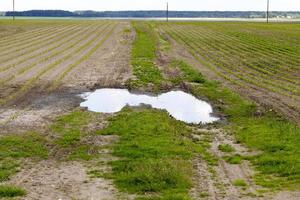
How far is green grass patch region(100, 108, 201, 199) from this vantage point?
40.0ft

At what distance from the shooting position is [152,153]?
48.3 ft

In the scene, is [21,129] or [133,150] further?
[21,129]

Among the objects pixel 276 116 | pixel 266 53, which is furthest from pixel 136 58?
pixel 276 116

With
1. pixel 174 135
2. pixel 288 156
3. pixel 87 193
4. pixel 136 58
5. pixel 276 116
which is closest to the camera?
pixel 87 193

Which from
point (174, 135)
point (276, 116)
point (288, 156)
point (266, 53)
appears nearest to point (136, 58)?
point (266, 53)

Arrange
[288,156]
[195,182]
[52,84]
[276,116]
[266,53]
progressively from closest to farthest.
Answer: [195,182] < [288,156] < [276,116] < [52,84] < [266,53]

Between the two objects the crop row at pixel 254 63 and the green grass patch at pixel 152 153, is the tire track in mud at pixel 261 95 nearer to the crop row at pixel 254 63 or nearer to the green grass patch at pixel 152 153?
the crop row at pixel 254 63

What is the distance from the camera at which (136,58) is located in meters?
41.1

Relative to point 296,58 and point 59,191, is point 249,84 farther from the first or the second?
point 59,191

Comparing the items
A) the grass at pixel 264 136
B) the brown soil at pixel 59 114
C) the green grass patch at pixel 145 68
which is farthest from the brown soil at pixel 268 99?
the brown soil at pixel 59 114

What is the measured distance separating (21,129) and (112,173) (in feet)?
18.7

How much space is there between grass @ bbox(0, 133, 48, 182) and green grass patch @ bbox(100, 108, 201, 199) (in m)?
2.16

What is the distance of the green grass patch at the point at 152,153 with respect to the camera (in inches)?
480

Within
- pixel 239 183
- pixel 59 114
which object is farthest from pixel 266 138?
pixel 59 114
